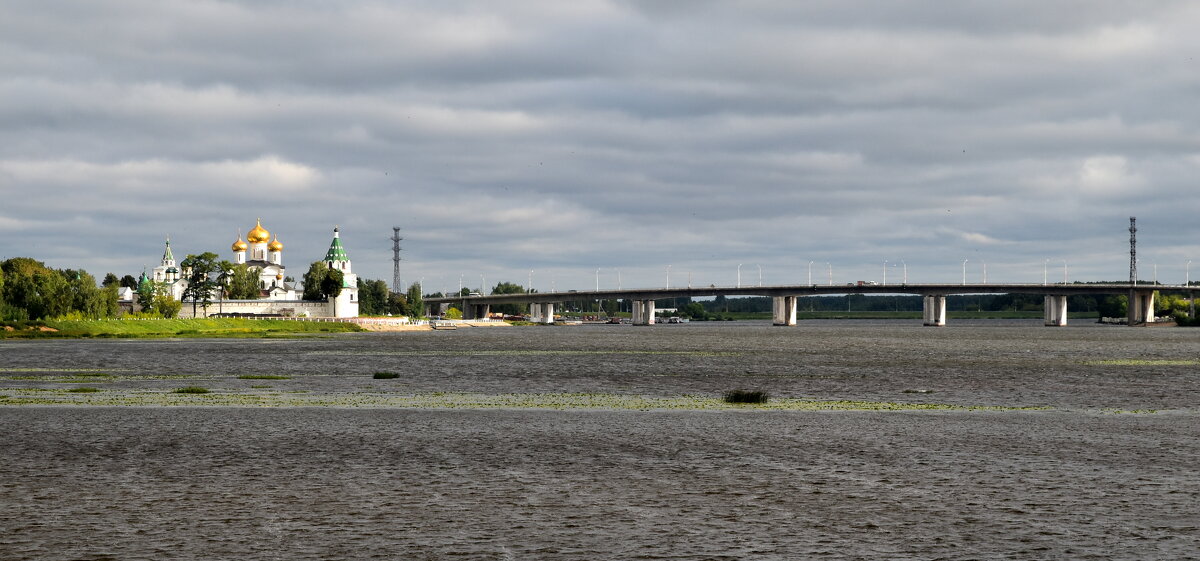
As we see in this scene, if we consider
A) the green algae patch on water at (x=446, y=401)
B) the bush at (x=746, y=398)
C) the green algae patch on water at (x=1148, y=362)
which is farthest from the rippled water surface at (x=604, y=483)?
the green algae patch on water at (x=1148, y=362)

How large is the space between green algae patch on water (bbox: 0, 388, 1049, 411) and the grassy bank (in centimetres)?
8995

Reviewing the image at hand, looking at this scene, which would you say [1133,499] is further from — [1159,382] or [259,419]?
[1159,382]

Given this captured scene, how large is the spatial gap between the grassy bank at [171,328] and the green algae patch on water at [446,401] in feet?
295

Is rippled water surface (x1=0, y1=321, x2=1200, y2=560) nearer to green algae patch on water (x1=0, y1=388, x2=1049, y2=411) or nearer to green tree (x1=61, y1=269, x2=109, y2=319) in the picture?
green algae patch on water (x1=0, y1=388, x2=1049, y2=411)

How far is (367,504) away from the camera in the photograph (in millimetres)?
18359

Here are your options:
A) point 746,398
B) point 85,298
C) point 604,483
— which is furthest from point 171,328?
point 604,483

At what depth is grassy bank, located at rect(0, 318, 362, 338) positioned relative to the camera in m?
128

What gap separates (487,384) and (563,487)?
30567mm

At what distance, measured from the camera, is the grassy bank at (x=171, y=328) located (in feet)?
421

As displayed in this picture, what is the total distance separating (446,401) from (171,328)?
123262mm

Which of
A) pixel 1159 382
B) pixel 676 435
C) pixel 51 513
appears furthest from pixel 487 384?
pixel 51 513

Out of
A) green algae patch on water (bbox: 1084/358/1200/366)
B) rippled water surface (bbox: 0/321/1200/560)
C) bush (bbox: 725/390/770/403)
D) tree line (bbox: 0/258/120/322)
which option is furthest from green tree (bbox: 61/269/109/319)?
bush (bbox: 725/390/770/403)

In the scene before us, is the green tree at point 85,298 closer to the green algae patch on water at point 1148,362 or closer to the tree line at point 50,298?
the tree line at point 50,298

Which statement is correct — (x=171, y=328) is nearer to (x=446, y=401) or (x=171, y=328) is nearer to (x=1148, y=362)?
(x=1148, y=362)
